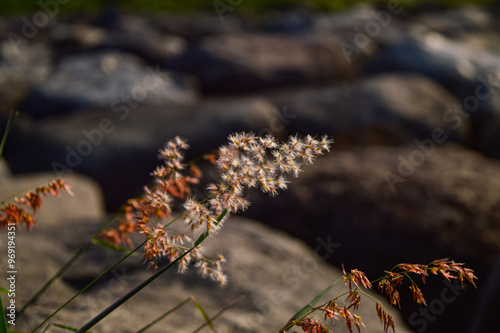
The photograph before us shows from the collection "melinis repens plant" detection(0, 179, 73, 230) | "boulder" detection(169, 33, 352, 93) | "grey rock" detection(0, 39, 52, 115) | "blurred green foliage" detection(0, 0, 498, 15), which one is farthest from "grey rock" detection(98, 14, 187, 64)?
"melinis repens plant" detection(0, 179, 73, 230)

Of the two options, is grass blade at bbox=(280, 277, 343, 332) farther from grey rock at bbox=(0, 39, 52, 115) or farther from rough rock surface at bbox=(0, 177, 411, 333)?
grey rock at bbox=(0, 39, 52, 115)

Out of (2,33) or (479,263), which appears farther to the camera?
(2,33)

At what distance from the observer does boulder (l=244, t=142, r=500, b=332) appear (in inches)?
139

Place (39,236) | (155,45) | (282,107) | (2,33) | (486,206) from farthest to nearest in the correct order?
1. (2,33)
2. (155,45)
3. (282,107)
4. (486,206)
5. (39,236)

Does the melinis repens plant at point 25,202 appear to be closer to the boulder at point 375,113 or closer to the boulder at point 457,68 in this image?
the boulder at point 375,113

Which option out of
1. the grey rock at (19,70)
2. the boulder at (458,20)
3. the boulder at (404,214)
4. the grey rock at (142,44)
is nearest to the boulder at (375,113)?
the boulder at (404,214)

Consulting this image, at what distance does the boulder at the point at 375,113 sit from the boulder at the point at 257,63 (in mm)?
1027

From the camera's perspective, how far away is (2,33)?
12.3 metres

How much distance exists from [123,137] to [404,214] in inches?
110

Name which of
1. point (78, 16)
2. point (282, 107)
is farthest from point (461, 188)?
point (78, 16)

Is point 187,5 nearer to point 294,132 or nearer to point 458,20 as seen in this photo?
point 458,20

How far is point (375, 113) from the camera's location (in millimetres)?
6078

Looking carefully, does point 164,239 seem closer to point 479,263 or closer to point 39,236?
point 39,236

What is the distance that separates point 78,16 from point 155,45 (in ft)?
18.5
